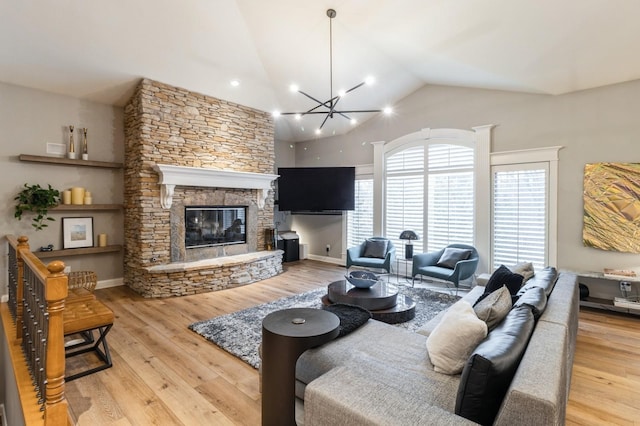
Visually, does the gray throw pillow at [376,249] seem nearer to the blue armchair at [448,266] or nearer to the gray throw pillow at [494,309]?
the blue armchair at [448,266]

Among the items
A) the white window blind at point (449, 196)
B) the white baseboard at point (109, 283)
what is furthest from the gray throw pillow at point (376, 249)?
the white baseboard at point (109, 283)

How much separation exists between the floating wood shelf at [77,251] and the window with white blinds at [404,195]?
5152 millimetres

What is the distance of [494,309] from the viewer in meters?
2.03

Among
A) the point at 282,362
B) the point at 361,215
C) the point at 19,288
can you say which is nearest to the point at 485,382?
the point at 282,362

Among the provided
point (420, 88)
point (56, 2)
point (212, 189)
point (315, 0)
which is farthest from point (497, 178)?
point (56, 2)

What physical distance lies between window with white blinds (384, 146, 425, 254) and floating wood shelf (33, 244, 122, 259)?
5152 mm

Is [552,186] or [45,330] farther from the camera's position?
[552,186]

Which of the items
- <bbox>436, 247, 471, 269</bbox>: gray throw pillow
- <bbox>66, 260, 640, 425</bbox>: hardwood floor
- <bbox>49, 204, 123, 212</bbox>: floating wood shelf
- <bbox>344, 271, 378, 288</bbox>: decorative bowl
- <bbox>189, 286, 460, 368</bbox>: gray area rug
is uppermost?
<bbox>49, 204, 123, 212</bbox>: floating wood shelf

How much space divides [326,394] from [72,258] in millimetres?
5600

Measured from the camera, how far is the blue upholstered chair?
579 cm

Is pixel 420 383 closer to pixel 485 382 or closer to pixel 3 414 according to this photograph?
pixel 485 382

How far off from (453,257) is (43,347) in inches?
205

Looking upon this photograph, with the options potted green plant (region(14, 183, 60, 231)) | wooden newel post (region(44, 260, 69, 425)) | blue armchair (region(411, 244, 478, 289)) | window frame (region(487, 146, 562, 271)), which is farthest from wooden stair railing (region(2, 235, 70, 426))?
window frame (region(487, 146, 562, 271))

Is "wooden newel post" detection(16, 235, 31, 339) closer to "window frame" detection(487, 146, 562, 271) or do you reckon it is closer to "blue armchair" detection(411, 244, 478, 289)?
"blue armchair" detection(411, 244, 478, 289)
